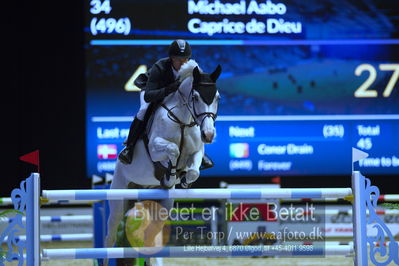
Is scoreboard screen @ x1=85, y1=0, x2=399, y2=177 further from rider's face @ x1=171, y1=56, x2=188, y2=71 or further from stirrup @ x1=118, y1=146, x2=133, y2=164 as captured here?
rider's face @ x1=171, y1=56, x2=188, y2=71

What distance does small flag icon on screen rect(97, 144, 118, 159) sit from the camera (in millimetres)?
7766

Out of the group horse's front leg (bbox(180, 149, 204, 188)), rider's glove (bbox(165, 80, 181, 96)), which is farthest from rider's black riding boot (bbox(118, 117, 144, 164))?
horse's front leg (bbox(180, 149, 204, 188))

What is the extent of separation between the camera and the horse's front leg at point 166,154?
175 inches

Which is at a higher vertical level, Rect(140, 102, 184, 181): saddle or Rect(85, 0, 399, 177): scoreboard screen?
Rect(85, 0, 399, 177): scoreboard screen

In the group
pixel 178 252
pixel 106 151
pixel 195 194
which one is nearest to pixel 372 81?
pixel 106 151

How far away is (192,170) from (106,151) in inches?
138

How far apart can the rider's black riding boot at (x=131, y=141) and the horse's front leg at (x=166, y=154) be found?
246mm

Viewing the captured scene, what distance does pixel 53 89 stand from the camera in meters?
8.29

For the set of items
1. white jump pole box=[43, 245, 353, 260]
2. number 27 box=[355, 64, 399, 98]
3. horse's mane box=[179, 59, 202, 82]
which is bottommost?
white jump pole box=[43, 245, 353, 260]

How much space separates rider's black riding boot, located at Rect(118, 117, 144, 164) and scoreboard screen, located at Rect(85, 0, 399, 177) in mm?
2880

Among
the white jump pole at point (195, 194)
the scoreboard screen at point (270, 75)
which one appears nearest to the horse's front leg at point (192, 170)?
the white jump pole at point (195, 194)

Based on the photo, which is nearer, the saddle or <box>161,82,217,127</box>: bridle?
<box>161,82,217,127</box>: bridle

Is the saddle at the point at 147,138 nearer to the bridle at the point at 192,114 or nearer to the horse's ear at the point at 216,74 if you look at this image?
the bridle at the point at 192,114

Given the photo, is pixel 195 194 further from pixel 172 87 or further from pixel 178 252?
pixel 172 87
